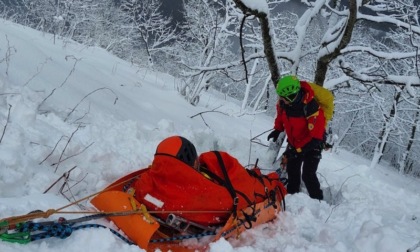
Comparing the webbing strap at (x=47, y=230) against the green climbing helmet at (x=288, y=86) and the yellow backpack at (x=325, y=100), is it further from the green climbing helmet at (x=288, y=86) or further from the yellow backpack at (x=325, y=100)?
the yellow backpack at (x=325, y=100)

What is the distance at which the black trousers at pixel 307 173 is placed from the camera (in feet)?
16.0

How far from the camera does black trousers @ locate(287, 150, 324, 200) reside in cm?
488

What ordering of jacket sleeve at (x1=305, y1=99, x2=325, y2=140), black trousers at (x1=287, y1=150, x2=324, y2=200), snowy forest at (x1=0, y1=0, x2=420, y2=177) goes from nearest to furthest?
1. jacket sleeve at (x1=305, y1=99, x2=325, y2=140)
2. black trousers at (x1=287, y1=150, x2=324, y2=200)
3. snowy forest at (x1=0, y1=0, x2=420, y2=177)

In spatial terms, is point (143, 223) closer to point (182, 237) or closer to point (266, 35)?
point (182, 237)

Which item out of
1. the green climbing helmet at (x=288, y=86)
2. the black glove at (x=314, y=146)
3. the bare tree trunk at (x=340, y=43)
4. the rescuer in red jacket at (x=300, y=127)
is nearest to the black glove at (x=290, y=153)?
the rescuer in red jacket at (x=300, y=127)

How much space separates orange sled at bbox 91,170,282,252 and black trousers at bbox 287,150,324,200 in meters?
1.87

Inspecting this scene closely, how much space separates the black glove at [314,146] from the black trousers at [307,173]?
0.07 metres

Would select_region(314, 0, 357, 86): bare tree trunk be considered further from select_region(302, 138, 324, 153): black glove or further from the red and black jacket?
select_region(302, 138, 324, 153): black glove

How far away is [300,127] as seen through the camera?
4684 mm

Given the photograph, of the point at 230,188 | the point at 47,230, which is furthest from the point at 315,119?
the point at 47,230

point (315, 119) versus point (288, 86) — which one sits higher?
point (288, 86)

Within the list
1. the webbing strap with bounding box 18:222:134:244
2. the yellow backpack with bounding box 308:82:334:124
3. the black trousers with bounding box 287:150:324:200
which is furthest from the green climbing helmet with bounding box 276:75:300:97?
the webbing strap with bounding box 18:222:134:244

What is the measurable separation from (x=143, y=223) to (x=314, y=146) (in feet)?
8.63

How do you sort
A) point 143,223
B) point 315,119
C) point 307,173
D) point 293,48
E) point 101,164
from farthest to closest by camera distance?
point 293,48, point 307,173, point 315,119, point 101,164, point 143,223
